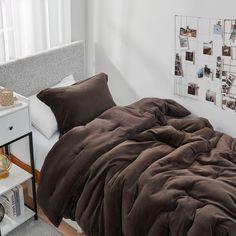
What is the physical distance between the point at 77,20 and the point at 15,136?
1.28 meters

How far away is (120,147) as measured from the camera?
7.32ft

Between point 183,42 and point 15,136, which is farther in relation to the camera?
point 183,42

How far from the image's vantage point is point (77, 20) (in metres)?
3.20

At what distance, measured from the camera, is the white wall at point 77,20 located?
3135 millimetres

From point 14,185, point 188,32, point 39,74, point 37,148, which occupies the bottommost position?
point 14,185

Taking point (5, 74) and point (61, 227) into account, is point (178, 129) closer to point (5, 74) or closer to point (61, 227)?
point (61, 227)

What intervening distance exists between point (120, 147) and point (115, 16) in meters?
1.28

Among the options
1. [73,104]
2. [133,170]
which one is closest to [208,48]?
[73,104]

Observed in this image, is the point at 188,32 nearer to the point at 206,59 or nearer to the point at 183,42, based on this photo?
the point at 183,42

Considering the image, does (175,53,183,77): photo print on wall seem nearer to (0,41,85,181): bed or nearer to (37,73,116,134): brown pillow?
(37,73,116,134): brown pillow

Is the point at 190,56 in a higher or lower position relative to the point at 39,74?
higher

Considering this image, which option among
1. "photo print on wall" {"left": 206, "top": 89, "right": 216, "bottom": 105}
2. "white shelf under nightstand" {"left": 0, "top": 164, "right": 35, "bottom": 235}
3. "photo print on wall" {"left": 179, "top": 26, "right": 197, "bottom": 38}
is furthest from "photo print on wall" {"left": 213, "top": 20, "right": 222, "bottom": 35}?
"white shelf under nightstand" {"left": 0, "top": 164, "right": 35, "bottom": 235}

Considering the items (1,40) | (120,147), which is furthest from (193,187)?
(1,40)

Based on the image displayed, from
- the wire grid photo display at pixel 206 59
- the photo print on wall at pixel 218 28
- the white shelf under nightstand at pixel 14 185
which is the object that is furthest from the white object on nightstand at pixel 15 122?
the photo print on wall at pixel 218 28
